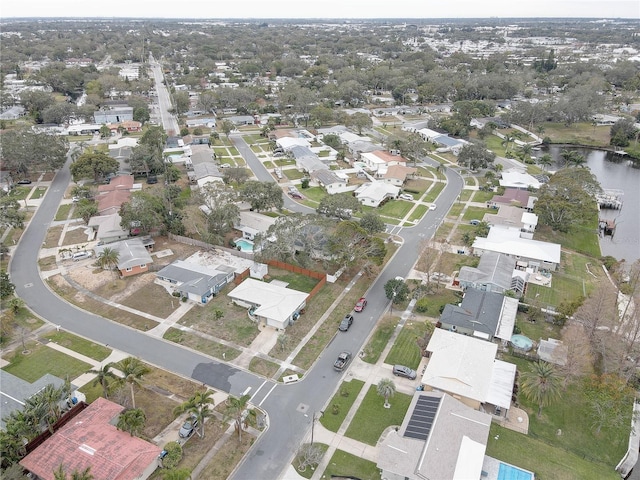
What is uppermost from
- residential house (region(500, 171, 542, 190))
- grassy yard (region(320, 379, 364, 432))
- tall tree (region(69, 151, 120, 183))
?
tall tree (region(69, 151, 120, 183))

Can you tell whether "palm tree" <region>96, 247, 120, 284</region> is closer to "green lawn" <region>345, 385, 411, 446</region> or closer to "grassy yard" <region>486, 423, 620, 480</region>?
"green lawn" <region>345, 385, 411, 446</region>

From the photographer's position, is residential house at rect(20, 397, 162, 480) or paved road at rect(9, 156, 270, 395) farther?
paved road at rect(9, 156, 270, 395)

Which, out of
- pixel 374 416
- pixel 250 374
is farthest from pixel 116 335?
pixel 374 416

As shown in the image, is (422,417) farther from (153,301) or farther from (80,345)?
(80,345)

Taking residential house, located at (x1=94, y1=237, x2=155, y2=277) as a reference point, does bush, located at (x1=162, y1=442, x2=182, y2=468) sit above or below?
below

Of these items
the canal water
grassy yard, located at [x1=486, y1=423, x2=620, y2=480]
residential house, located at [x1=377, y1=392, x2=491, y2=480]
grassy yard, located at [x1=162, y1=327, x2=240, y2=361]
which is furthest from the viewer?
the canal water

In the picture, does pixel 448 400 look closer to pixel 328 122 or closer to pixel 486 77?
pixel 328 122

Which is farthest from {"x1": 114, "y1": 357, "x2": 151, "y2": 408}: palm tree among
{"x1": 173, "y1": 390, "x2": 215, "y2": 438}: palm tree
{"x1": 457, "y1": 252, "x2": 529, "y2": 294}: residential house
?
{"x1": 457, "y1": 252, "x2": 529, "y2": 294}: residential house

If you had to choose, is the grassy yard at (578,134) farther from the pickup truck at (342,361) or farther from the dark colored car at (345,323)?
the pickup truck at (342,361)
